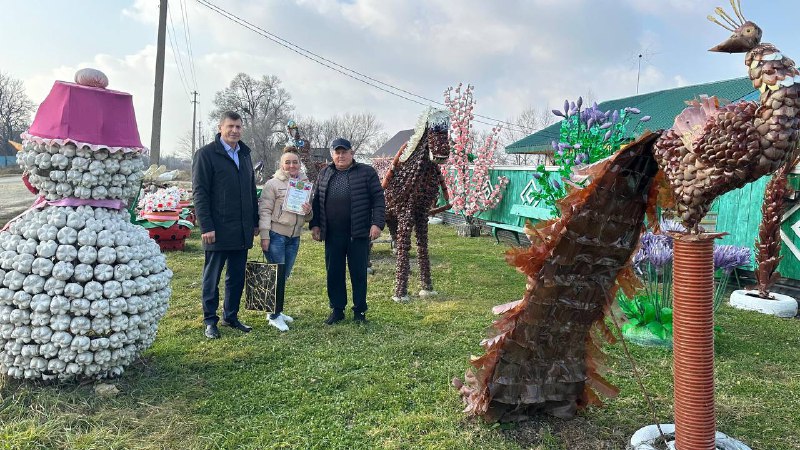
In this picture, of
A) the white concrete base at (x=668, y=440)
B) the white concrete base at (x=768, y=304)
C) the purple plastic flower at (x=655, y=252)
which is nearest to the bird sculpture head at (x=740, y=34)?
the white concrete base at (x=668, y=440)

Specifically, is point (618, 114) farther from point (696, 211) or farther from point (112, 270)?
point (112, 270)

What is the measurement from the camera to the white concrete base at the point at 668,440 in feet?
7.11

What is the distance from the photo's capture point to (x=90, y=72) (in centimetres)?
312

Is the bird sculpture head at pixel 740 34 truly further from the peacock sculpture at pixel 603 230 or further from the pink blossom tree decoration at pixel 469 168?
the pink blossom tree decoration at pixel 469 168

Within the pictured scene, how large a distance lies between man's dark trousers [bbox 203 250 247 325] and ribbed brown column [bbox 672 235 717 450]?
3.39 m

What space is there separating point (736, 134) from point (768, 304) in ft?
15.6

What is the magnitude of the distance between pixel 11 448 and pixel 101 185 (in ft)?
4.92

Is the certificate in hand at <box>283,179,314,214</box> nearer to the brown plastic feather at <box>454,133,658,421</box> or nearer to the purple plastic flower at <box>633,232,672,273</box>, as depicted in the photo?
the brown plastic feather at <box>454,133,658,421</box>

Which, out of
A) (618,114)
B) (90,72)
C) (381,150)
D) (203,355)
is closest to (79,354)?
(203,355)

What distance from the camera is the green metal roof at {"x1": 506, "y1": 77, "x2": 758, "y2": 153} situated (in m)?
13.2

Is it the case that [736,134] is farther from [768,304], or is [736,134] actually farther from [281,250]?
[768,304]

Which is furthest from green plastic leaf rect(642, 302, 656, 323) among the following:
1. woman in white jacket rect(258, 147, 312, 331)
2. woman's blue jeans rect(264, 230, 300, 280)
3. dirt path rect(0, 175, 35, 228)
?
dirt path rect(0, 175, 35, 228)

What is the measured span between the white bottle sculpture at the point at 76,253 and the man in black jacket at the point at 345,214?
1672 mm

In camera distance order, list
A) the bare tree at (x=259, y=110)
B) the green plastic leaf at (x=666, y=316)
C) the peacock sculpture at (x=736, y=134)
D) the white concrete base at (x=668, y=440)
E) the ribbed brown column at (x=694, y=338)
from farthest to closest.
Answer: the bare tree at (x=259, y=110) < the green plastic leaf at (x=666, y=316) < the white concrete base at (x=668, y=440) < the ribbed brown column at (x=694, y=338) < the peacock sculpture at (x=736, y=134)
